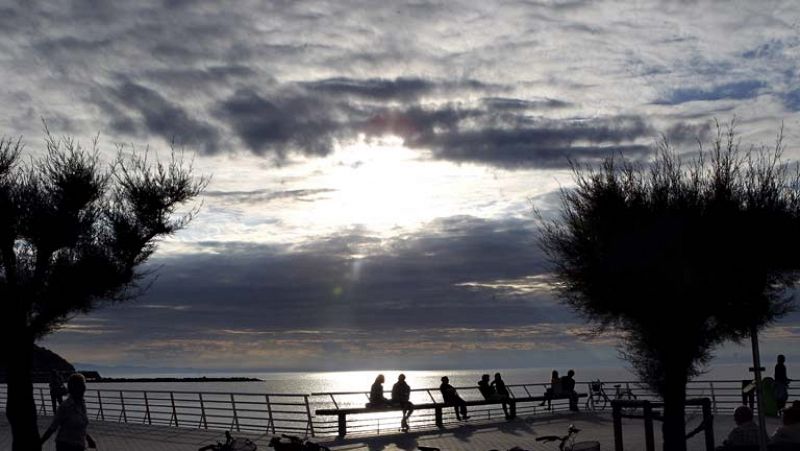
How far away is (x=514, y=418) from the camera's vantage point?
29688 millimetres

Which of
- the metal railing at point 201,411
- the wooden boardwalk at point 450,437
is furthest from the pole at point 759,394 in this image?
the metal railing at point 201,411

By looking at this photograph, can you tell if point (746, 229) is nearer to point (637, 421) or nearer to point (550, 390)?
point (637, 421)

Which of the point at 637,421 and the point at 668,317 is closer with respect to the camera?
the point at 668,317

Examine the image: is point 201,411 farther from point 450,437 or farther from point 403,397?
point 450,437

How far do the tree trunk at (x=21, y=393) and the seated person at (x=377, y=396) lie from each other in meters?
9.78

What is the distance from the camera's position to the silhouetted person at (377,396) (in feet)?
81.6

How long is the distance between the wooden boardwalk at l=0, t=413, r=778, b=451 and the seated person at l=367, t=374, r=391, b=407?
4.21ft

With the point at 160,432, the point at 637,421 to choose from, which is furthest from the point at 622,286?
the point at 160,432

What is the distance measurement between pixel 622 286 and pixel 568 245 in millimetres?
1540

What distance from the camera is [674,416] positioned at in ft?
59.1

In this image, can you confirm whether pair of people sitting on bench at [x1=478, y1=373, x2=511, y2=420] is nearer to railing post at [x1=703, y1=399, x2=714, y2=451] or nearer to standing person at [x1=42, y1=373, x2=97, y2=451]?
railing post at [x1=703, y1=399, x2=714, y2=451]

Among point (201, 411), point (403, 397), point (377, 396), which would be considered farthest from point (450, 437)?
point (201, 411)

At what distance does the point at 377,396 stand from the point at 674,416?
9332mm

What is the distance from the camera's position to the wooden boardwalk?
21078mm
